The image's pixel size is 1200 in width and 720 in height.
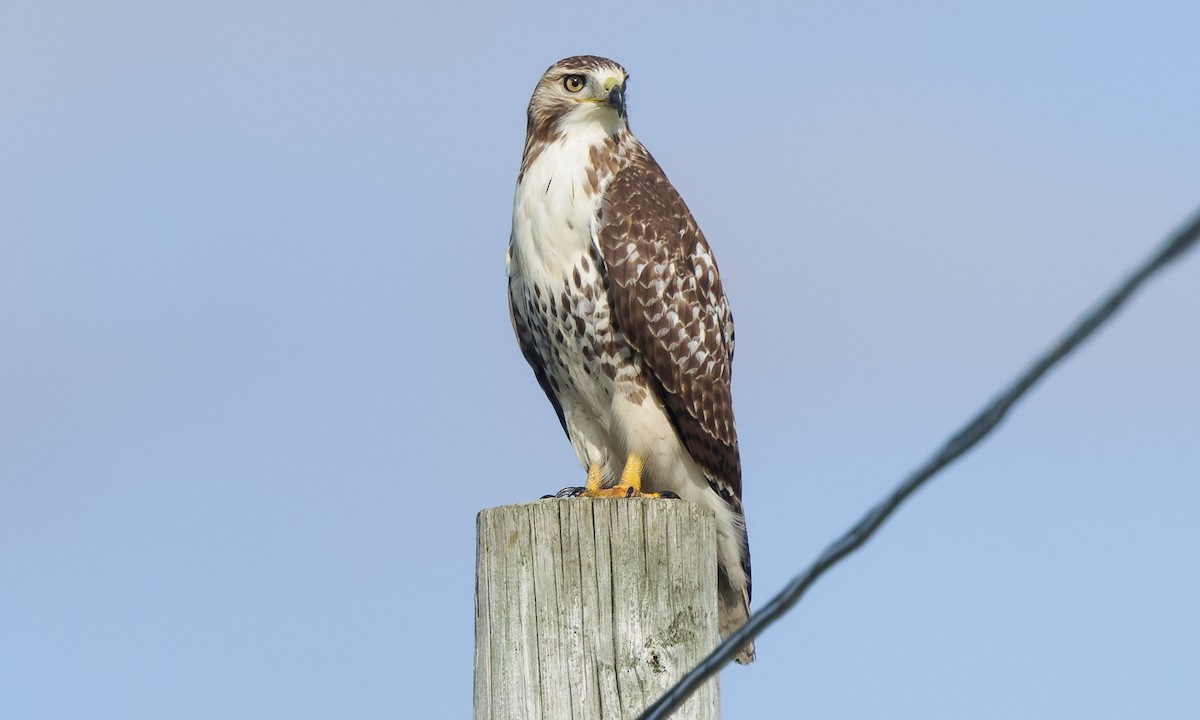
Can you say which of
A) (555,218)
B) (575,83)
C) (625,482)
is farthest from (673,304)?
(575,83)

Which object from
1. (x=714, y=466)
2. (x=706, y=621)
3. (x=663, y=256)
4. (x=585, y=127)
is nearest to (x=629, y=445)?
(x=714, y=466)

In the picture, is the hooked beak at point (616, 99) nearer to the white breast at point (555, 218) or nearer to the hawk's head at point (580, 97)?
the hawk's head at point (580, 97)

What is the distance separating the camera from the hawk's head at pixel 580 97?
6.27 metres

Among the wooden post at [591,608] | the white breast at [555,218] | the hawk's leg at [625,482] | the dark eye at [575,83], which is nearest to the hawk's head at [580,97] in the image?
the dark eye at [575,83]

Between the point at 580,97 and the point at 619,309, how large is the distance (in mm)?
942

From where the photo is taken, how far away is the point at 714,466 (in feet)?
20.7

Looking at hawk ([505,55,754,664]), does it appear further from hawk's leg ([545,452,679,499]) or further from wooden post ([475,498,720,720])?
wooden post ([475,498,720,720])

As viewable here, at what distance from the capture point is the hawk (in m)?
6.00

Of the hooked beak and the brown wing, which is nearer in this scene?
the brown wing

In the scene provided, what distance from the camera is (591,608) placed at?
3.59 metres

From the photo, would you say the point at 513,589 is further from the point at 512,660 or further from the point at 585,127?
the point at 585,127

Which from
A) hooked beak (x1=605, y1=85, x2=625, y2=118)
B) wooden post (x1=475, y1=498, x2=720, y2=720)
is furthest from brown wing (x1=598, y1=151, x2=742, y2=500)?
wooden post (x1=475, y1=498, x2=720, y2=720)

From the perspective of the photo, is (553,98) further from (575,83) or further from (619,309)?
(619,309)

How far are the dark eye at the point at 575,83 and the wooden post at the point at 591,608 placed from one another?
9.60 feet
